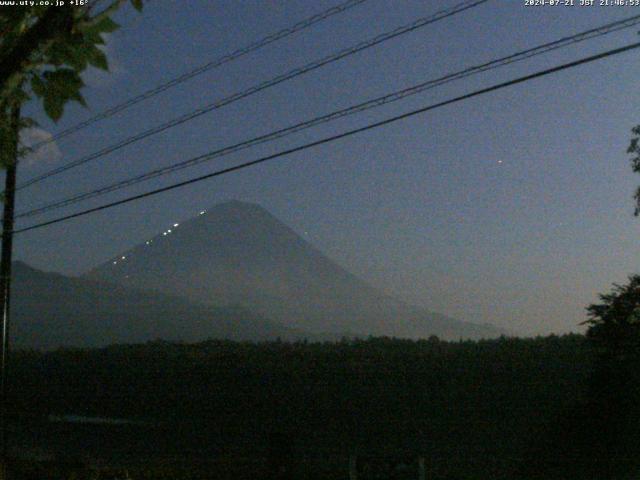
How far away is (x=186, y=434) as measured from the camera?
29859 mm

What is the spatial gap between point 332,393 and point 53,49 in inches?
1320

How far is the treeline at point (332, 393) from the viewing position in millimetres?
26516

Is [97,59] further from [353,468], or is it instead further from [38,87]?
[353,468]

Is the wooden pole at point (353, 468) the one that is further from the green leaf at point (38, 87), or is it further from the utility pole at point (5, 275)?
the utility pole at point (5, 275)

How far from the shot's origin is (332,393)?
37219mm

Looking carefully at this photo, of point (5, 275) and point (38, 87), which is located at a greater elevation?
Result: point (5, 275)

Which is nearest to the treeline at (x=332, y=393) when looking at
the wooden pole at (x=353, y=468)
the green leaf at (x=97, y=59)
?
the wooden pole at (x=353, y=468)

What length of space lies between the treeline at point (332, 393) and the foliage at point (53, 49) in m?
15.3

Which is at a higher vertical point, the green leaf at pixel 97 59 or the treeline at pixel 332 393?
the green leaf at pixel 97 59

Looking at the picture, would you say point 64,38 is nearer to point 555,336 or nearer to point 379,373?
point 379,373

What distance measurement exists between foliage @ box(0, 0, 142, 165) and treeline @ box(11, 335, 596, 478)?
1535cm

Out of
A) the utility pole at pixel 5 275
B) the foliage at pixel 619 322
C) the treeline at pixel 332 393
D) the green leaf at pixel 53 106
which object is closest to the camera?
the green leaf at pixel 53 106

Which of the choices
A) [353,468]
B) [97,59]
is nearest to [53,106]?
[97,59]

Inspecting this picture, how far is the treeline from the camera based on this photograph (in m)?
26.5
